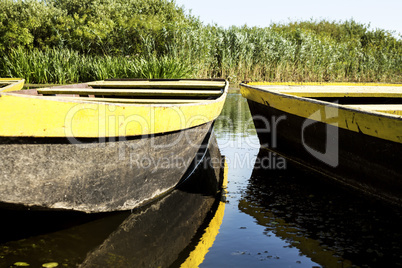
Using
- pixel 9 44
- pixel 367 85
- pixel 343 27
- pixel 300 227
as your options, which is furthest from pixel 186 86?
pixel 343 27

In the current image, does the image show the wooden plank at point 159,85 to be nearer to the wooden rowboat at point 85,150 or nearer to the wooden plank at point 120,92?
the wooden plank at point 120,92

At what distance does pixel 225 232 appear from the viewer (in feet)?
8.39

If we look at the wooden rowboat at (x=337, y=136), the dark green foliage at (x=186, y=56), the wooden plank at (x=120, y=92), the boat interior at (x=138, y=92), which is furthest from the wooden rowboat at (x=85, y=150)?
the dark green foliage at (x=186, y=56)

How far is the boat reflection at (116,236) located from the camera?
2150mm

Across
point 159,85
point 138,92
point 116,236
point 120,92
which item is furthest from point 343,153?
point 159,85

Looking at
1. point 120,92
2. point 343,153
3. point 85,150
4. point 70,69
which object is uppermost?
point 70,69

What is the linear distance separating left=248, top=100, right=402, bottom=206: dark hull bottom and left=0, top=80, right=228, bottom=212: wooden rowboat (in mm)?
1258

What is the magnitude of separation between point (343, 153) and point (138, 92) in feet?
8.03

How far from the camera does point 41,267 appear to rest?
2010 mm

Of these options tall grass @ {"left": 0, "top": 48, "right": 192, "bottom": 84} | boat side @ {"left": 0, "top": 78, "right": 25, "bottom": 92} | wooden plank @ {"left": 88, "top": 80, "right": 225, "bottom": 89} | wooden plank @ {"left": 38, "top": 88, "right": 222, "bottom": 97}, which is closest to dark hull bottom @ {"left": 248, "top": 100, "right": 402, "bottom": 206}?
wooden plank @ {"left": 38, "top": 88, "right": 222, "bottom": 97}

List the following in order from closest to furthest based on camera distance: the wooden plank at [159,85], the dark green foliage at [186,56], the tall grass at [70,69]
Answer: the wooden plank at [159,85] → the tall grass at [70,69] → the dark green foliage at [186,56]

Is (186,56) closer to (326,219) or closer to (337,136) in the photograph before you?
(337,136)

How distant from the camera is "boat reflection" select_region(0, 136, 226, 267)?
2.15m

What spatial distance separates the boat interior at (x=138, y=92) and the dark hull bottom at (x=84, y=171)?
1321 mm
